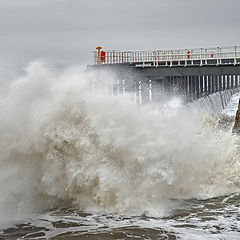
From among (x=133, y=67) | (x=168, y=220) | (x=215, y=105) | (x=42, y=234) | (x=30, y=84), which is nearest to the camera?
(x=42, y=234)

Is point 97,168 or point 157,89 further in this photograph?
point 157,89

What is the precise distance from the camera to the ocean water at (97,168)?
23.6 feet

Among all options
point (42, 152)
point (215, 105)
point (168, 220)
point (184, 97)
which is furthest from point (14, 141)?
point (215, 105)

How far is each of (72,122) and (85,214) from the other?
2.01 meters

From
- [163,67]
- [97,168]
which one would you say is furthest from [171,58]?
[97,168]

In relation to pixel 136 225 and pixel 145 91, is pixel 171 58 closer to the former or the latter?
pixel 145 91

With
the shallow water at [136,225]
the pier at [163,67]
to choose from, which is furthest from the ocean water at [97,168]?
the pier at [163,67]

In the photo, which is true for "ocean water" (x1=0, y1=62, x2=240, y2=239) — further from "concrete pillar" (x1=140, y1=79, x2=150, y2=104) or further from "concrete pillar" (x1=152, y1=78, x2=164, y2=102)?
"concrete pillar" (x1=152, y1=78, x2=164, y2=102)

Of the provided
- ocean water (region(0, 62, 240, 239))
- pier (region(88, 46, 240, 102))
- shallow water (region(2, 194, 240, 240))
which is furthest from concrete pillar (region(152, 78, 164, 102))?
shallow water (region(2, 194, 240, 240))

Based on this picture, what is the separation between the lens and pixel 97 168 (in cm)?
802

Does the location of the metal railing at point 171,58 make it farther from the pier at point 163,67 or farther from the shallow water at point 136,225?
the shallow water at point 136,225

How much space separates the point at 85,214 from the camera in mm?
7504

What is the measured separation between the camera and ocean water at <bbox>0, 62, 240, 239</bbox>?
23.6ft

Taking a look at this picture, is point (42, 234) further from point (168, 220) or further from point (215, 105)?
point (215, 105)
